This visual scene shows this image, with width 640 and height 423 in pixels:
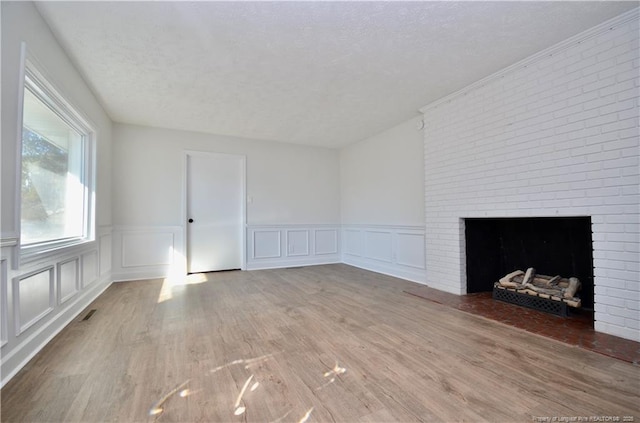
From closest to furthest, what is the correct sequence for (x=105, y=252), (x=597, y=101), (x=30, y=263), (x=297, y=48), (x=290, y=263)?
(x=30, y=263) < (x=597, y=101) < (x=297, y=48) < (x=105, y=252) < (x=290, y=263)

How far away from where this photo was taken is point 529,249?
329 cm

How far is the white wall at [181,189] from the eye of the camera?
4.45 metres

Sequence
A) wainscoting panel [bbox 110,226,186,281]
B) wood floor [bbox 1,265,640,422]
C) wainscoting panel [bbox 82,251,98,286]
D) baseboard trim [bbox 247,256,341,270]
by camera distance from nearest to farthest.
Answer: wood floor [bbox 1,265,640,422]
wainscoting panel [bbox 82,251,98,286]
wainscoting panel [bbox 110,226,186,281]
baseboard trim [bbox 247,256,341,270]

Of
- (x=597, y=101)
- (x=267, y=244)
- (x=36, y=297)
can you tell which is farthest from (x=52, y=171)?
(x=597, y=101)

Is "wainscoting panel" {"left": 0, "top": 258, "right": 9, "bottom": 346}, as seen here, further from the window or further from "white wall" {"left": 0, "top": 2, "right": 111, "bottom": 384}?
the window

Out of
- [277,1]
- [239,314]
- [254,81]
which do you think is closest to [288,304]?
[239,314]

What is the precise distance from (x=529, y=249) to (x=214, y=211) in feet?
15.3

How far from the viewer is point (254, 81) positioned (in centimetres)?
308

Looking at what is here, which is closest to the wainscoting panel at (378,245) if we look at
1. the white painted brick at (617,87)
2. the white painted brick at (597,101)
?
the white painted brick at (597,101)

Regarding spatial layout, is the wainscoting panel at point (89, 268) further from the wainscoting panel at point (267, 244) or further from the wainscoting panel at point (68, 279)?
the wainscoting panel at point (267, 244)

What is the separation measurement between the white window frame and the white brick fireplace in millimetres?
3912

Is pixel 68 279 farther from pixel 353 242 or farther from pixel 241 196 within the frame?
pixel 353 242

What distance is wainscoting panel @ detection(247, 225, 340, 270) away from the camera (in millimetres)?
5277

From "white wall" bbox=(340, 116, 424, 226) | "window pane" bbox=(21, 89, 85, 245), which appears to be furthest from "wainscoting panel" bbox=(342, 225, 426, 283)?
"window pane" bbox=(21, 89, 85, 245)
